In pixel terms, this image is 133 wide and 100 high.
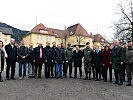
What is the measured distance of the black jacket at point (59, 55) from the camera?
48.2ft

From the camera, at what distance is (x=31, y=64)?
1459cm

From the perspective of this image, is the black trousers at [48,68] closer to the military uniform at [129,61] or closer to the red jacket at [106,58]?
the red jacket at [106,58]

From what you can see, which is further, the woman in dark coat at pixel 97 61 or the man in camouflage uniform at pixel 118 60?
the woman in dark coat at pixel 97 61

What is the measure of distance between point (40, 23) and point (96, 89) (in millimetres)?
76536

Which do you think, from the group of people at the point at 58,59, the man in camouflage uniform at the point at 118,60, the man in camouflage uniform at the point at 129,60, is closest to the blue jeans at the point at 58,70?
the group of people at the point at 58,59

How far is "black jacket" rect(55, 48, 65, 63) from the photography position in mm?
14688

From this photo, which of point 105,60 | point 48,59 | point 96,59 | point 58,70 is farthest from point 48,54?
point 105,60

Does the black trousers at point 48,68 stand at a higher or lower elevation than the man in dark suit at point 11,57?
lower

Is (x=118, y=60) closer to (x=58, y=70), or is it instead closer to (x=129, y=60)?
(x=129, y=60)

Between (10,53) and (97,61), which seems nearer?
(10,53)

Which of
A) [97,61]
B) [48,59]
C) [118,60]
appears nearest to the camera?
[118,60]

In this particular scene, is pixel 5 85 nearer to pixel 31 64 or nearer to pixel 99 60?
pixel 31 64

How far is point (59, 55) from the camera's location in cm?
1471

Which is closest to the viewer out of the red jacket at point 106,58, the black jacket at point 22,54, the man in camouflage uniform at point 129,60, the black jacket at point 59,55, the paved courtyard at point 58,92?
the paved courtyard at point 58,92
